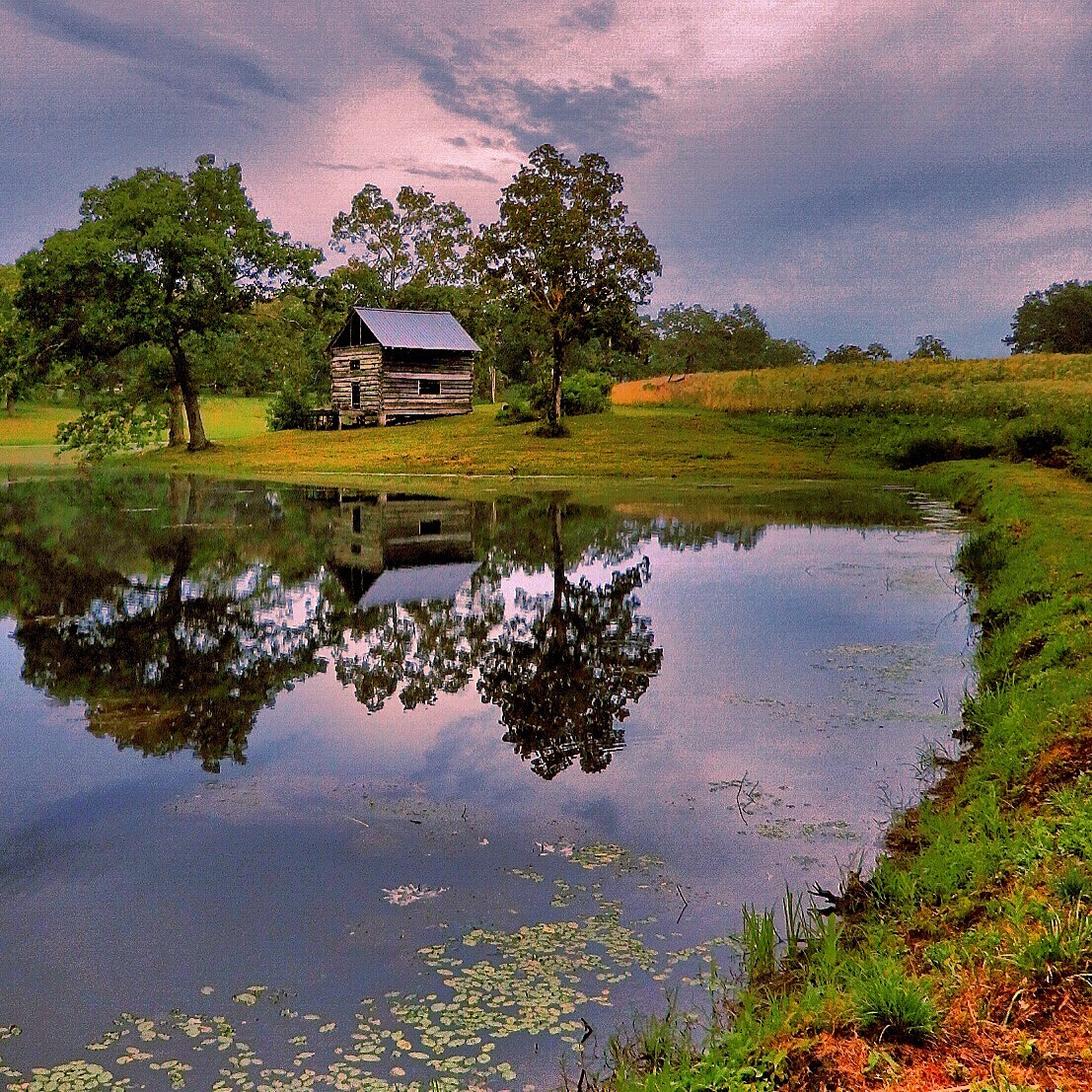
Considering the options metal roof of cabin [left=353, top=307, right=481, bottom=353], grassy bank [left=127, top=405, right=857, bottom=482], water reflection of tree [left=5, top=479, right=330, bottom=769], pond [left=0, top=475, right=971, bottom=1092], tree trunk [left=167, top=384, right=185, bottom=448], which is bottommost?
pond [left=0, top=475, right=971, bottom=1092]

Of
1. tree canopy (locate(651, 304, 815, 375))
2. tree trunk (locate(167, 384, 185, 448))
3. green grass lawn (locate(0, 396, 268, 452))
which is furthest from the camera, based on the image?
tree canopy (locate(651, 304, 815, 375))

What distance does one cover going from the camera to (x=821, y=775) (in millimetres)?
7488

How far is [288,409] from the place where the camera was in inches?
2442

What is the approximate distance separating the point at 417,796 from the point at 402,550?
12.2m

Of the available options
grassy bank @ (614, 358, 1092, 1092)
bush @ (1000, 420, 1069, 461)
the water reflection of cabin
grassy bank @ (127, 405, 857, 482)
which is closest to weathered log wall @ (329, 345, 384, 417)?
grassy bank @ (127, 405, 857, 482)

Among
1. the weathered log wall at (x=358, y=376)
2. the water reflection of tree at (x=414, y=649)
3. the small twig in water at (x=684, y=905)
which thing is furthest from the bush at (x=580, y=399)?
the small twig in water at (x=684, y=905)

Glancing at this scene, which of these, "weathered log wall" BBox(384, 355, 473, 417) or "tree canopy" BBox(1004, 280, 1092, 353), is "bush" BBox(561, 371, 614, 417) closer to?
"weathered log wall" BBox(384, 355, 473, 417)

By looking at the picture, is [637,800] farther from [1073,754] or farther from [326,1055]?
[326,1055]

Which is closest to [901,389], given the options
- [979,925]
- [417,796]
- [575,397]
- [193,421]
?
[575,397]

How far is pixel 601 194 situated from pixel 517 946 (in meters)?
42.9

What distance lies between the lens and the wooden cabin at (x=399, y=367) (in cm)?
5811

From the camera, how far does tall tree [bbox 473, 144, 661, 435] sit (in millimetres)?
43406

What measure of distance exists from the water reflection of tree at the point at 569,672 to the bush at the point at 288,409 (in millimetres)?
49433

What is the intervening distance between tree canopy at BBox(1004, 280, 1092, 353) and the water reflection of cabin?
68.8 metres
